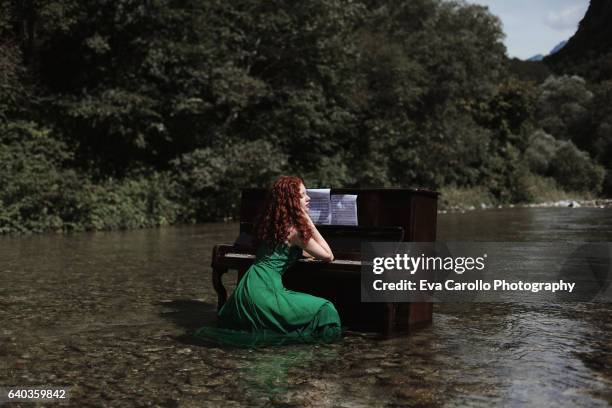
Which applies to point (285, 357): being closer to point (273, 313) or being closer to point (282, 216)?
point (273, 313)

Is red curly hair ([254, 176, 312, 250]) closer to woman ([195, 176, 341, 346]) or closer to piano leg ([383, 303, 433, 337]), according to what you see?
woman ([195, 176, 341, 346])

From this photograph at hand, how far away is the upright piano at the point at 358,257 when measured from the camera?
21.7 ft

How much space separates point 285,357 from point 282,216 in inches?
51.6

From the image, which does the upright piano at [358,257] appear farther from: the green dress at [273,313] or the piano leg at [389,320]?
the green dress at [273,313]

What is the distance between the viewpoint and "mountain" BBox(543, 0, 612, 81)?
70.1 meters

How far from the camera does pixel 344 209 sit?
7.11m

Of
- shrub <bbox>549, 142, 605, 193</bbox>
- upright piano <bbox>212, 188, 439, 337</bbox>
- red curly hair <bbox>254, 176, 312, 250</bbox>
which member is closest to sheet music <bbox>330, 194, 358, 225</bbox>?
upright piano <bbox>212, 188, 439, 337</bbox>

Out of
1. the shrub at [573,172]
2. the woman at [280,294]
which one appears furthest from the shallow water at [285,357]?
the shrub at [573,172]

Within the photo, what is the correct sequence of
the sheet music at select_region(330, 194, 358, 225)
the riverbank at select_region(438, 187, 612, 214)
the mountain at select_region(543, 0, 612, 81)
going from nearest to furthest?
1. the sheet music at select_region(330, 194, 358, 225)
2. the riverbank at select_region(438, 187, 612, 214)
3. the mountain at select_region(543, 0, 612, 81)

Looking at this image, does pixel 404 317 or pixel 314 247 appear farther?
pixel 404 317

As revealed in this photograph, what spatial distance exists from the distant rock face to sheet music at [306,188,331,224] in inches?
2358

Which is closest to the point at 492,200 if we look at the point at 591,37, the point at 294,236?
the point at 591,37

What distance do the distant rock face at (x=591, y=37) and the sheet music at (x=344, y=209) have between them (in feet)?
196

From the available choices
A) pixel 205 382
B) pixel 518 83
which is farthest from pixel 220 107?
pixel 518 83
